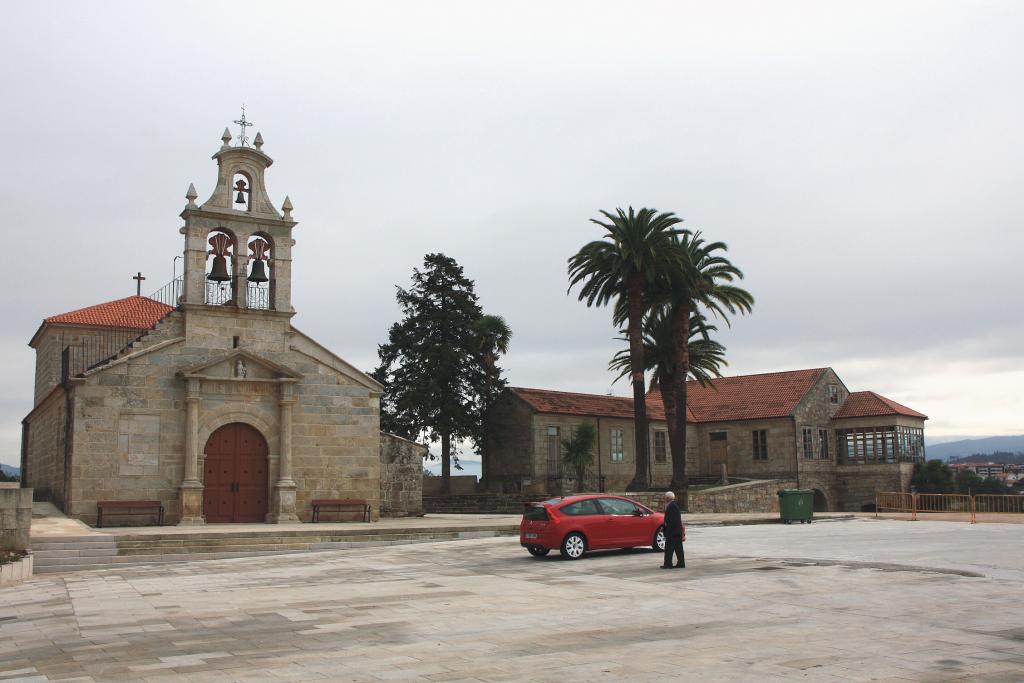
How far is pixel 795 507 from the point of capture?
1204 inches

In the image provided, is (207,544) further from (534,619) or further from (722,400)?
(722,400)

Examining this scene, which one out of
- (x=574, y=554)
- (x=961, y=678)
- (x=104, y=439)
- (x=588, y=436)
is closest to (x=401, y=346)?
(x=588, y=436)

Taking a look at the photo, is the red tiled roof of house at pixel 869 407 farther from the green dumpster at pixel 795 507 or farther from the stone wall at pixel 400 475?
the stone wall at pixel 400 475

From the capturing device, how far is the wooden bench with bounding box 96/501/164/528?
24.6 meters

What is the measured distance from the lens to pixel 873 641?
9461 mm

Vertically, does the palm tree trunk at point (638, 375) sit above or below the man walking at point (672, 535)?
above

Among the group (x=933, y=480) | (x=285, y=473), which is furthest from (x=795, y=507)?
(x=933, y=480)

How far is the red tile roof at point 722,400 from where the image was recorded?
48.2 meters

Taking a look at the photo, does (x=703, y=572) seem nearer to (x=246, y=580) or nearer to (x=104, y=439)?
(x=246, y=580)

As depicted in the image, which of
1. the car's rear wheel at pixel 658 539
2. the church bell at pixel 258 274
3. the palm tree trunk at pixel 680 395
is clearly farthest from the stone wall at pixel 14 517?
the palm tree trunk at pixel 680 395

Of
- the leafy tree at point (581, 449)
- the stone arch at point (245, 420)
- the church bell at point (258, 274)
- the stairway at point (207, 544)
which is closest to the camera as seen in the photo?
the stairway at point (207, 544)

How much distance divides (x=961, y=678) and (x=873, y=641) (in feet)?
5.91

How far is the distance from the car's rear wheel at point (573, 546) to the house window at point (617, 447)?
3035 cm

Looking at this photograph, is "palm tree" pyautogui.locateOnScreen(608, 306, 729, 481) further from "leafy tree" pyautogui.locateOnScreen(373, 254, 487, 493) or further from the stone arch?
the stone arch
